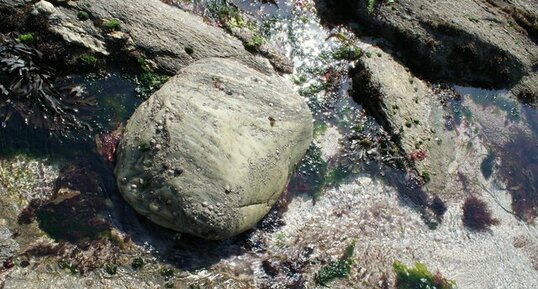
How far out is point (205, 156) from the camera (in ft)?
28.0

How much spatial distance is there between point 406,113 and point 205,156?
5.41 metres

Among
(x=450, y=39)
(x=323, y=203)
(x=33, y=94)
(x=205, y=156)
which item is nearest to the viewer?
(x=205, y=156)

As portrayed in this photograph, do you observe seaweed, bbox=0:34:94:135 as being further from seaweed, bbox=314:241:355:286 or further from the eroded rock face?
seaweed, bbox=314:241:355:286

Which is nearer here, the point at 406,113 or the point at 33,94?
the point at 33,94

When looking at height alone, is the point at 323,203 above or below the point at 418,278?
above

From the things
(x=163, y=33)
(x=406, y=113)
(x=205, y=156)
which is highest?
(x=406, y=113)

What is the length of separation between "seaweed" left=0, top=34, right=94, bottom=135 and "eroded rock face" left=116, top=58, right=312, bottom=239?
1.32 m

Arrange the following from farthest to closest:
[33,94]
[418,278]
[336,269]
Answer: [418,278], [336,269], [33,94]

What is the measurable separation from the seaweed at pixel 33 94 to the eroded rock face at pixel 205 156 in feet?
4.32

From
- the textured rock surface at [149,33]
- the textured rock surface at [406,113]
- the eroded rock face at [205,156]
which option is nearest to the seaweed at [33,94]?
the textured rock surface at [149,33]

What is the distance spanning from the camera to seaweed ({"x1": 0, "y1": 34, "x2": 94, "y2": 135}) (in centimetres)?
914

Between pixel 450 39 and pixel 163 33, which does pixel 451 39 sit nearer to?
pixel 450 39

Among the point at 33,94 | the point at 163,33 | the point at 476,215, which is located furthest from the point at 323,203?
the point at 33,94

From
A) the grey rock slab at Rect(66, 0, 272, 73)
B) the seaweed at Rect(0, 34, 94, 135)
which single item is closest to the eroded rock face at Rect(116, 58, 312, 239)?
the grey rock slab at Rect(66, 0, 272, 73)
